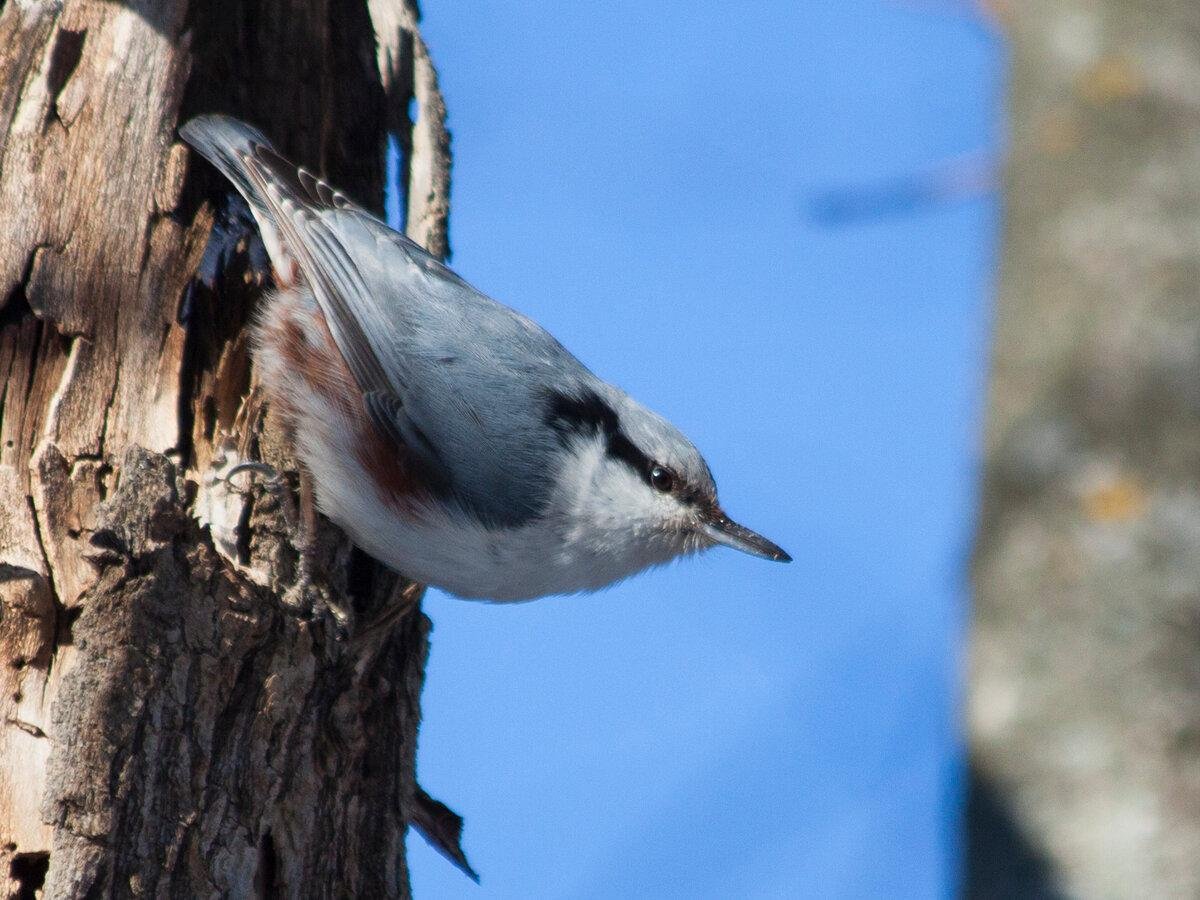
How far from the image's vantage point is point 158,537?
6.91 feet

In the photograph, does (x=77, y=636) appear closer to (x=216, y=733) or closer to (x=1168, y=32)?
(x=216, y=733)

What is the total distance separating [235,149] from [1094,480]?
5.65 ft

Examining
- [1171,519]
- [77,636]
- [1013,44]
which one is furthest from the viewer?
[77,636]

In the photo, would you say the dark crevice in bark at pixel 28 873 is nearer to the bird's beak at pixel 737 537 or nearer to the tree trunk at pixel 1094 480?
the tree trunk at pixel 1094 480

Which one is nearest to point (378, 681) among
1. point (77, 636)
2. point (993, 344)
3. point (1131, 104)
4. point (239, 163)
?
point (77, 636)

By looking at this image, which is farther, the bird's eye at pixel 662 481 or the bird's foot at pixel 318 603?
the bird's eye at pixel 662 481

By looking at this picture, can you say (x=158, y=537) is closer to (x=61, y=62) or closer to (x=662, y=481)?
(x=61, y=62)

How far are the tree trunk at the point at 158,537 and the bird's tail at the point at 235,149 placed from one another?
4 centimetres

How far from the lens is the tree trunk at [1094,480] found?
4.24 ft

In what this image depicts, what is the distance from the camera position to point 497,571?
2650mm

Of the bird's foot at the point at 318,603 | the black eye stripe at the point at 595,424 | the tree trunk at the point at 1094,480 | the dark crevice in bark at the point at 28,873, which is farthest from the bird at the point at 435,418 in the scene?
the tree trunk at the point at 1094,480

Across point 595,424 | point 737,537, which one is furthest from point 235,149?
point 737,537

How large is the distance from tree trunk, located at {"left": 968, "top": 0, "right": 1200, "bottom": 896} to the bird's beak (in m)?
1.47

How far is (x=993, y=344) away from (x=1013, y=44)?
0.39 meters
